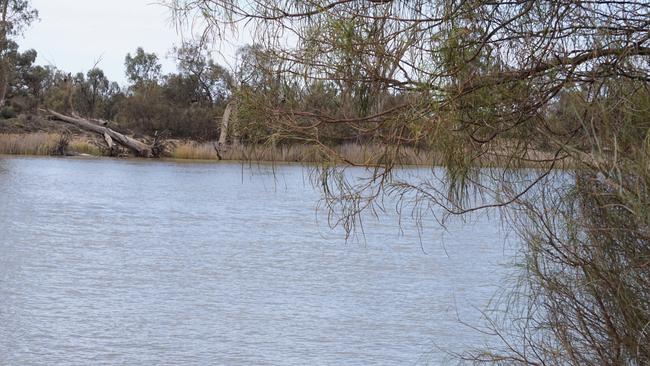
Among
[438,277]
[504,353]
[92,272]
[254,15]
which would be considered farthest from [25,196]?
[254,15]

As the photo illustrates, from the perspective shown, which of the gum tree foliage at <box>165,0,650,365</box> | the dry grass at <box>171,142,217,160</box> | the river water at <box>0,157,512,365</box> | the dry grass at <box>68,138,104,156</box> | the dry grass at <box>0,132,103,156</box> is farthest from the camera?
the dry grass at <box>68,138,104,156</box>

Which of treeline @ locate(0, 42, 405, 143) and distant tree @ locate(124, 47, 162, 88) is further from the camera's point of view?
distant tree @ locate(124, 47, 162, 88)

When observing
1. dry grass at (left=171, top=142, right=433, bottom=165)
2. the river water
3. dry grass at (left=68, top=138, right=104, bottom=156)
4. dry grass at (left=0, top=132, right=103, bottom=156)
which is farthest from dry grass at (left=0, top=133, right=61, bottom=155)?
dry grass at (left=171, top=142, right=433, bottom=165)

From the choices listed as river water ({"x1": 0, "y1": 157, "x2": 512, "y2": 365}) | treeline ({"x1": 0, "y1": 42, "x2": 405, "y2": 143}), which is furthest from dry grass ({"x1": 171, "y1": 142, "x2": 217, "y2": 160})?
river water ({"x1": 0, "y1": 157, "x2": 512, "y2": 365})

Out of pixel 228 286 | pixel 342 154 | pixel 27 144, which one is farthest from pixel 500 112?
pixel 27 144

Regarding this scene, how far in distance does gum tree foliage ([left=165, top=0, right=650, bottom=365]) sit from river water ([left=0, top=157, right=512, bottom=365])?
438mm

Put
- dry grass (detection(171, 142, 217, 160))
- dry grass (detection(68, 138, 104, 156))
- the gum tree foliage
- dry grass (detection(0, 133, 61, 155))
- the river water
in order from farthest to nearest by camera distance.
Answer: dry grass (detection(68, 138, 104, 156)) < dry grass (detection(171, 142, 217, 160)) < dry grass (detection(0, 133, 61, 155)) < the river water < the gum tree foliage

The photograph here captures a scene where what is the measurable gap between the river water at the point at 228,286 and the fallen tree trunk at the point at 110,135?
1382 centimetres

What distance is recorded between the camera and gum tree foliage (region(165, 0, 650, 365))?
11.2ft

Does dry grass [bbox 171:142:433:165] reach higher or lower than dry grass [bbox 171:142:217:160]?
higher

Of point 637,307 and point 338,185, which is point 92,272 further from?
point 637,307

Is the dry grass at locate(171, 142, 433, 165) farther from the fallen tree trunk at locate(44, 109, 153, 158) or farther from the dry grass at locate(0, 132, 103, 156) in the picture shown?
the fallen tree trunk at locate(44, 109, 153, 158)

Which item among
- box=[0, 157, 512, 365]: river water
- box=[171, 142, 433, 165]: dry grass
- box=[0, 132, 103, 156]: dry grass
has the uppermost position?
box=[171, 142, 433, 165]: dry grass

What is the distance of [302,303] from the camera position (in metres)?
7.93
